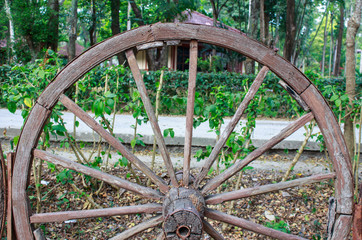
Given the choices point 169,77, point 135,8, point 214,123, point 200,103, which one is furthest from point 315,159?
point 135,8

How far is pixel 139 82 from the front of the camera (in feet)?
6.35

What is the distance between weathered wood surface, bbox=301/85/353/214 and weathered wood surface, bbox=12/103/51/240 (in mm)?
1615

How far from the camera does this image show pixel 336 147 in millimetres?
1888

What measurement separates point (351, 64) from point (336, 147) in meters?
2.10

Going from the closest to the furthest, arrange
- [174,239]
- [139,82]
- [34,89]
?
[174,239] < [139,82] < [34,89]

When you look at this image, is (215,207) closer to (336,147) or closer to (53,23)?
(336,147)

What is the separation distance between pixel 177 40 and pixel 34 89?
4.61ft

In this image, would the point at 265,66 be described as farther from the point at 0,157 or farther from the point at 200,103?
the point at 0,157

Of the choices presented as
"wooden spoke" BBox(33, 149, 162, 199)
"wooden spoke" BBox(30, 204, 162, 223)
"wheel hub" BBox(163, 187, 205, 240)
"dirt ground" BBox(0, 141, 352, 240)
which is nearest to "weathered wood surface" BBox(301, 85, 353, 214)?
"wheel hub" BBox(163, 187, 205, 240)

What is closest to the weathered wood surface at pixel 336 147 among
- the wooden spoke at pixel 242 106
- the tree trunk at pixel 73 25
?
the wooden spoke at pixel 242 106

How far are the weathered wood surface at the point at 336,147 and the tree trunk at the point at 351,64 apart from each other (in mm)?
1729

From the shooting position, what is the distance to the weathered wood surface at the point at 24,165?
1.89m

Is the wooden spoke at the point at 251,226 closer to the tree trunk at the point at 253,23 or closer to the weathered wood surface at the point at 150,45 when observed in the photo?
the weathered wood surface at the point at 150,45

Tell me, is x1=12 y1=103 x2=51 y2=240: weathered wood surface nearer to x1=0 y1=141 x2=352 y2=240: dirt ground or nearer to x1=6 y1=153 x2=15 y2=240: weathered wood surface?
x1=6 y1=153 x2=15 y2=240: weathered wood surface
